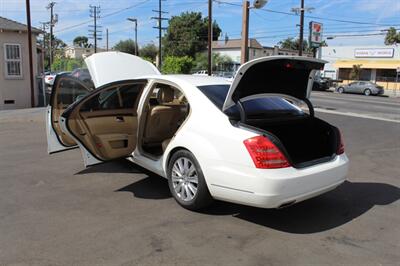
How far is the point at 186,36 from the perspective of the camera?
8056 centimetres

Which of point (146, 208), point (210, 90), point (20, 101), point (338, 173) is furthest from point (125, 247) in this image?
point (20, 101)

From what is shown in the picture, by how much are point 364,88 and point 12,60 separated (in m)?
32.0

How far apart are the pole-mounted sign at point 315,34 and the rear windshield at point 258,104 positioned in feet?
105

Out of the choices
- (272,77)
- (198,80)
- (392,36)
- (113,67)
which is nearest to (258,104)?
(272,77)

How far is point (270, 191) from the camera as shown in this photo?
3943 mm

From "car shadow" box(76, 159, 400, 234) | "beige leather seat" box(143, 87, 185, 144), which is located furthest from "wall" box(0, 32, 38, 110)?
"car shadow" box(76, 159, 400, 234)

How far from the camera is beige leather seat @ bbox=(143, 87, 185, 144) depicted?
5965 millimetres

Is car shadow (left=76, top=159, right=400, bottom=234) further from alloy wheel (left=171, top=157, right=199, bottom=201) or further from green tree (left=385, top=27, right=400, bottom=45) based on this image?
green tree (left=385, top=27, right=400, bottom=45)

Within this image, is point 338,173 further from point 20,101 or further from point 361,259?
point 20,101

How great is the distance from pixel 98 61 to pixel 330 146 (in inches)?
162

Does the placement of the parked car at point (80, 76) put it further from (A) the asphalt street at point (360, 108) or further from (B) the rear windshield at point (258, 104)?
(A) the asphalt street at point (360, 108)

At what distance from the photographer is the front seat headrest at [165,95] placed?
645 cm

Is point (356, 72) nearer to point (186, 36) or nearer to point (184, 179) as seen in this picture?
point (186, 36)

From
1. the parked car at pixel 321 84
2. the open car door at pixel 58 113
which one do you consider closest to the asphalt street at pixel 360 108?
the open car door at pixel 58 113
